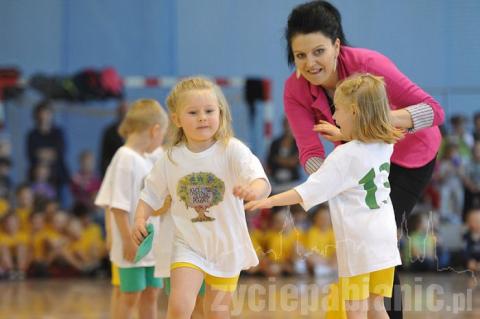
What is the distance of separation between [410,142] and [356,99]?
1.51ft

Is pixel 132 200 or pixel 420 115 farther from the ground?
pixel 420 115

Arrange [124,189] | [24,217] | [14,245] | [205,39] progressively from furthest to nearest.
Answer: [205,39] → [24,217] → [14,245] → [124,189]

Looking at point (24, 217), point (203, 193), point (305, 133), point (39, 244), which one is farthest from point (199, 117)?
point (24, 217)

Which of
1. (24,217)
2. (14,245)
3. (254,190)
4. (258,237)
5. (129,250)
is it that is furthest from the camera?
(24,217)

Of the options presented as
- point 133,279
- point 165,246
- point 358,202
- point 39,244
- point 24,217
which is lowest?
point 39,244

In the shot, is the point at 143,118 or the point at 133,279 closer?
the point at 133,279

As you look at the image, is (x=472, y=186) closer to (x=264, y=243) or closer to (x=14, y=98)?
(x=264, y=243)

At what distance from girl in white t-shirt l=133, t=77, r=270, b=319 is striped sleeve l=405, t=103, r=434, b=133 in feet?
2.45

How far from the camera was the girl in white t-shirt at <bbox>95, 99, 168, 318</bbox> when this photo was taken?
16.9 ft

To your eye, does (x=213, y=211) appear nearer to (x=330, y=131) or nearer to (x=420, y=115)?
(x=330, y=131)

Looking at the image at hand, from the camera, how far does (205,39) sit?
11188 mm

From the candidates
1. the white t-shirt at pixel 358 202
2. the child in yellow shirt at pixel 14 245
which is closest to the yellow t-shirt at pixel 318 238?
the child in yellow shirt at pixel 14 245

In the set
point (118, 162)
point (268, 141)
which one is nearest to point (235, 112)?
point (268, 141)

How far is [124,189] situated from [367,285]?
1820 millimetres
